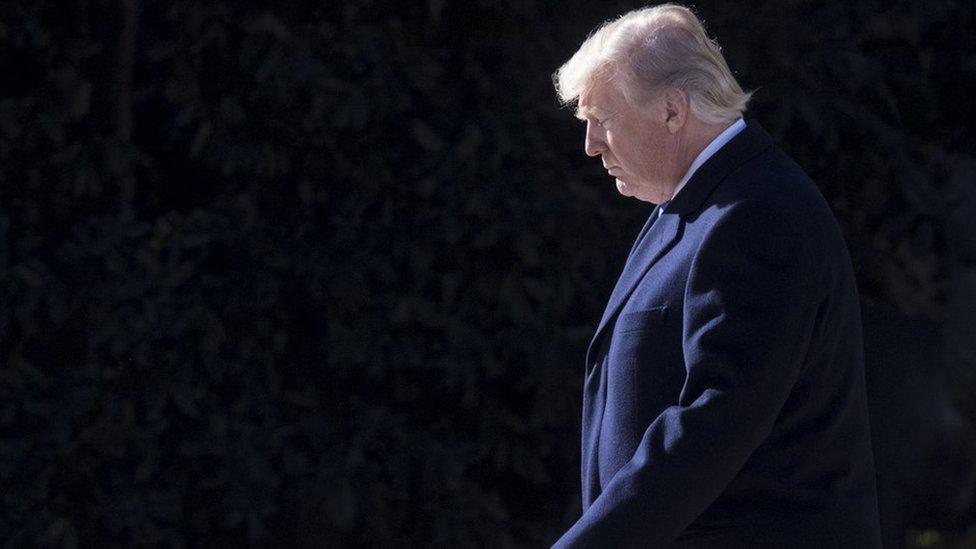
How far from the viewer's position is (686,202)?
1.98 m

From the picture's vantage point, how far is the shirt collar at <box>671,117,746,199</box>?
1988 millimetres

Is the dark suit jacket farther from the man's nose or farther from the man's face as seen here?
the man's nose

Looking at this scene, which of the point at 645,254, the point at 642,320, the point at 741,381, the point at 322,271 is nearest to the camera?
the point at 741,381

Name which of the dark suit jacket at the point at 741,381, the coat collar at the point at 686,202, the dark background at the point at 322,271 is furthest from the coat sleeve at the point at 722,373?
the dark background at the point at 322,271

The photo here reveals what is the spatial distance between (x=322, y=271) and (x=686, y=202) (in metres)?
2.27

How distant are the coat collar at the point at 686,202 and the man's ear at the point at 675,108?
0.07 metres

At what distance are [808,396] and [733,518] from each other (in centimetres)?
20

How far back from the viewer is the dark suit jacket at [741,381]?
1.79 m

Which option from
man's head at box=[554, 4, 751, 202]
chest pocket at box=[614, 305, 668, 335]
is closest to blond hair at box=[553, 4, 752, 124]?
man's head at box=[554, 4, 751, 202]

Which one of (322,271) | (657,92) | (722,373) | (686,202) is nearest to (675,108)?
(657,92)

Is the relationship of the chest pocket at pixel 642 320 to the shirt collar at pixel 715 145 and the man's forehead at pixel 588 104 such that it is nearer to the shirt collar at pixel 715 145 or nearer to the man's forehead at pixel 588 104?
the shirt collar at pixel 715 145

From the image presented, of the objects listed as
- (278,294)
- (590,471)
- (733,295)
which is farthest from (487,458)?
(733,295)

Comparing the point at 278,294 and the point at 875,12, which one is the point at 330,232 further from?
the point at 875,12

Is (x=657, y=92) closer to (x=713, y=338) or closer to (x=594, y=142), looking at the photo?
(x=594, y=142)
